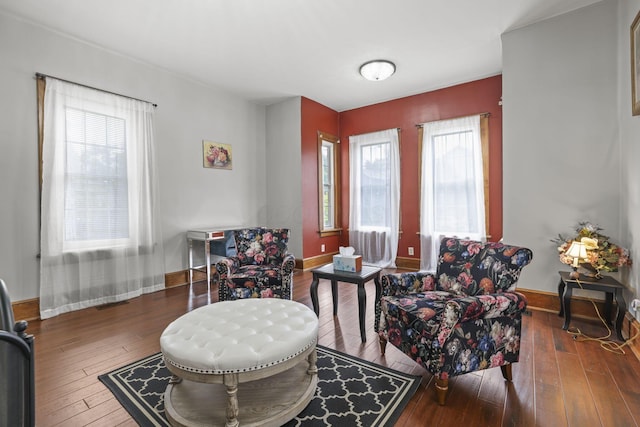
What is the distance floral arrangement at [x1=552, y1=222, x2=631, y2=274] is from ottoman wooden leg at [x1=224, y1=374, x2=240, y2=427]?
2.90 m

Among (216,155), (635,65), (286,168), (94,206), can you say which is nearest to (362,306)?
(635,65)

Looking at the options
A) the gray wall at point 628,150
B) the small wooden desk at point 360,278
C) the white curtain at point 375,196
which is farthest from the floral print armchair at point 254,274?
the gray wall at point 628,150

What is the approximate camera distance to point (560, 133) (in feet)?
9.59

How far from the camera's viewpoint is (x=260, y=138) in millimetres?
5336

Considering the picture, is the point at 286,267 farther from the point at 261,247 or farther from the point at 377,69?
the point at 377,69

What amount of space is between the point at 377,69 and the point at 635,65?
2429 mm

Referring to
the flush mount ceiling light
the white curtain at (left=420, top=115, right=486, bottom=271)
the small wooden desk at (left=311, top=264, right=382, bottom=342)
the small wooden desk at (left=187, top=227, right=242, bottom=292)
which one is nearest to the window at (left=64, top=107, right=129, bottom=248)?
the small wooden desk at (left=187, top=227, right=242, bottom=292)

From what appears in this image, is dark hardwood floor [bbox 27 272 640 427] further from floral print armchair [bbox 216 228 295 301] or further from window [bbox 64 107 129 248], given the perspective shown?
window [bbox 64 107 129 248]

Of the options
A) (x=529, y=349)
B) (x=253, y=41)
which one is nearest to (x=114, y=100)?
(x=253, y=41)

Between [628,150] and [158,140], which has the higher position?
[158,140]

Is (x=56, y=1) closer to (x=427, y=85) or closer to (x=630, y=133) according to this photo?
(x=427, y=85)

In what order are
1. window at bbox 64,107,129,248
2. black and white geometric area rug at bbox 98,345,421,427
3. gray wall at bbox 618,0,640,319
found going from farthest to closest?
window at bbox 64,107,129,248, gray wall at bbox 618,0,640,319, black and white geometric area rug at bbox 98,345,421,427

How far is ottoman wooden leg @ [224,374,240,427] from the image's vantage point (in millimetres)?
1357

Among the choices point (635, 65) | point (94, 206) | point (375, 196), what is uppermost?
point (635, 65)
